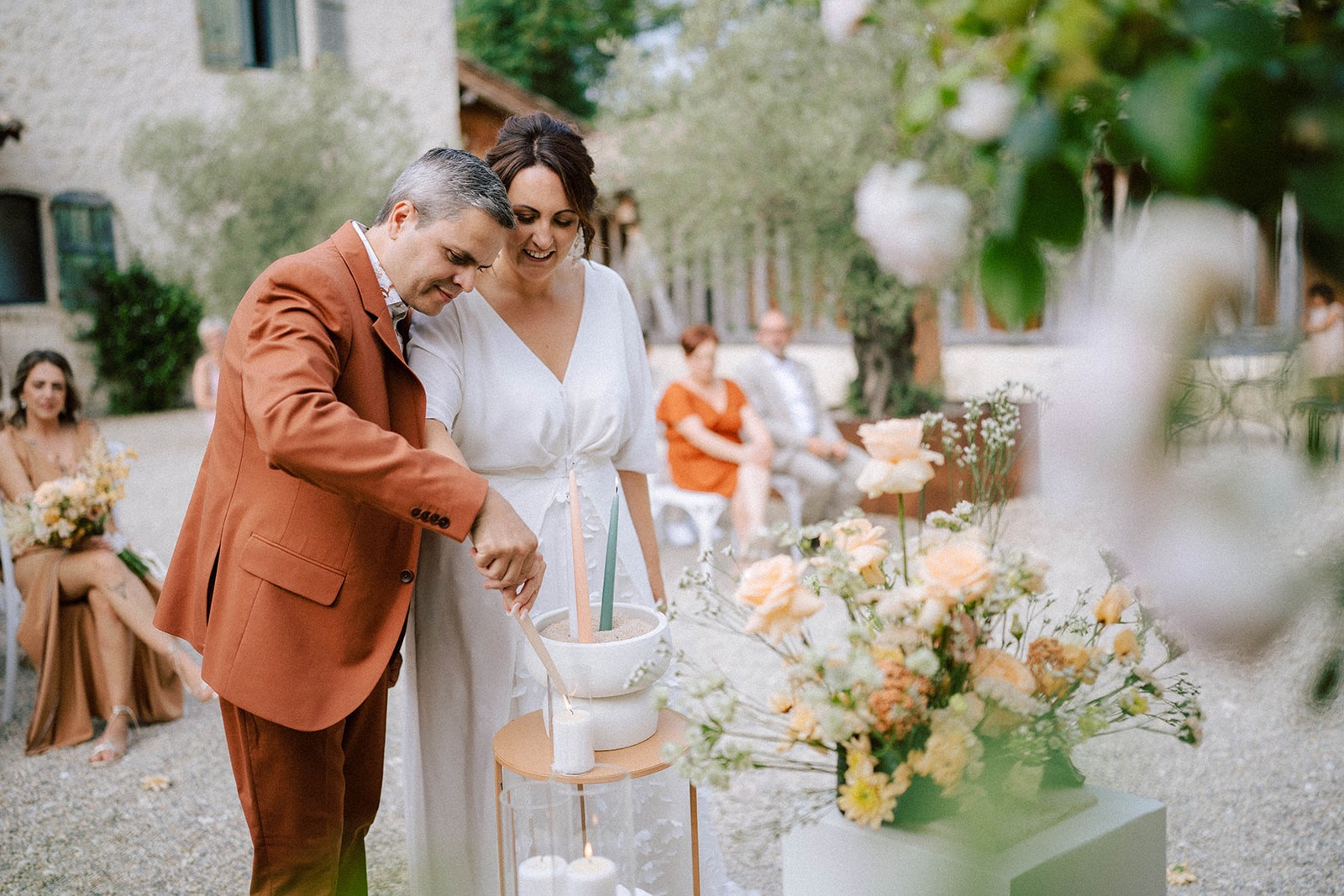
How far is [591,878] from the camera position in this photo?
1571 mm

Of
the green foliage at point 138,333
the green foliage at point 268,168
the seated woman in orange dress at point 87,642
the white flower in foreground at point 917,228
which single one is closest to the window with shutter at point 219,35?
the green foliage at point 268,168

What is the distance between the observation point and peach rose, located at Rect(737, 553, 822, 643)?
4.75 feet

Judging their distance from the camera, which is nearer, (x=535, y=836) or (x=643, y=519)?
(x=535, y=836)

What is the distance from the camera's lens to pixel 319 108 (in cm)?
1306

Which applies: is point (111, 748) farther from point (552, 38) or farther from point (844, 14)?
point (552, 38)

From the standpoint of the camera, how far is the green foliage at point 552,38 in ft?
78.0

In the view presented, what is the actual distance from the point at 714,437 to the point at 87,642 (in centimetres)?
359

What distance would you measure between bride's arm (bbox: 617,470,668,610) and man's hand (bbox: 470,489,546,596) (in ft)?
2.63

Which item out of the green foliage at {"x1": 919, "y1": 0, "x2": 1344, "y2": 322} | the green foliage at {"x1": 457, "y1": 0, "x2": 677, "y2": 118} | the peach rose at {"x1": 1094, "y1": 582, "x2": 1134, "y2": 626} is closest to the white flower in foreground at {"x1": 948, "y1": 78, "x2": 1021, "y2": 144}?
the green foliage at {"x1": 919, "y1": 0, "x2": 1344, "y2": 322}

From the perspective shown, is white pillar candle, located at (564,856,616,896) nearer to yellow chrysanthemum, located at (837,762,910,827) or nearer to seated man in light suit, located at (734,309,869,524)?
yellow chrysanthemum, located at (837,762,910,827)

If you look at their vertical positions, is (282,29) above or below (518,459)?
above

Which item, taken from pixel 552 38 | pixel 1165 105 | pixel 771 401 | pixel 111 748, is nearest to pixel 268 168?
pixel 771 401

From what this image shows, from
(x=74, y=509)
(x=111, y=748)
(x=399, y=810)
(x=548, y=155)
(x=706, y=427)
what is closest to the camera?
(x=548, y=155)

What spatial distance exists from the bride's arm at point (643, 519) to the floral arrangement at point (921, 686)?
975mm
